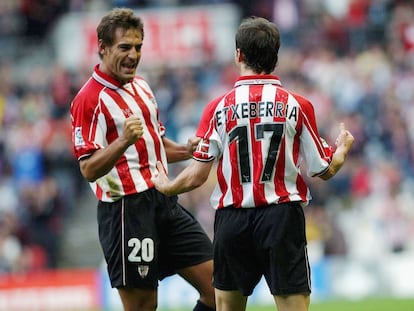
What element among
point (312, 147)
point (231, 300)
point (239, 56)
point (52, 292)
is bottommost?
point (52, 292)

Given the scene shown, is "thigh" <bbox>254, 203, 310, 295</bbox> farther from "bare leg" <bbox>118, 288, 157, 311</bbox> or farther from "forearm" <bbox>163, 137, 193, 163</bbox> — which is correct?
"forearm" <bbox>163, 137, 193, 163</bbox>

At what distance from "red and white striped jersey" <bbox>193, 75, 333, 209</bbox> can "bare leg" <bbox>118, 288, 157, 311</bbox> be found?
0.94 metres

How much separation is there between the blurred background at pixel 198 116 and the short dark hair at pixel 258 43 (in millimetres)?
7778

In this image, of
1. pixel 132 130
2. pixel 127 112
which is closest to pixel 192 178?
pixel 132 130

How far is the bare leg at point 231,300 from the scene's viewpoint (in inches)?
241

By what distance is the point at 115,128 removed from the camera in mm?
6590

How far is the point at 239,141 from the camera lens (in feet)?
19.5

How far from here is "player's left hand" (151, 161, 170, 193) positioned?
20.4 feet

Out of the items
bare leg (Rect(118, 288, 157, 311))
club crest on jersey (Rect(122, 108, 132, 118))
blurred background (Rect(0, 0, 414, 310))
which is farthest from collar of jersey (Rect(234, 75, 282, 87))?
blurred background (Rect(0, 0, 414, 310))

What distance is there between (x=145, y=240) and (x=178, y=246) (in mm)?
300

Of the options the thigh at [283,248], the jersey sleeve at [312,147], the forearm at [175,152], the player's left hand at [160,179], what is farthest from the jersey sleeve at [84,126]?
the jersey sleeve at [312,147]

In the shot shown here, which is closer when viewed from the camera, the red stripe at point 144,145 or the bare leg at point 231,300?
the bare leg at point 231,300

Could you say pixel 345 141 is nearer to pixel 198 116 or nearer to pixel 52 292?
pixel 52 292

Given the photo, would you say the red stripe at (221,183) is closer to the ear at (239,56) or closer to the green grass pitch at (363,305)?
the ear at (239,56)
